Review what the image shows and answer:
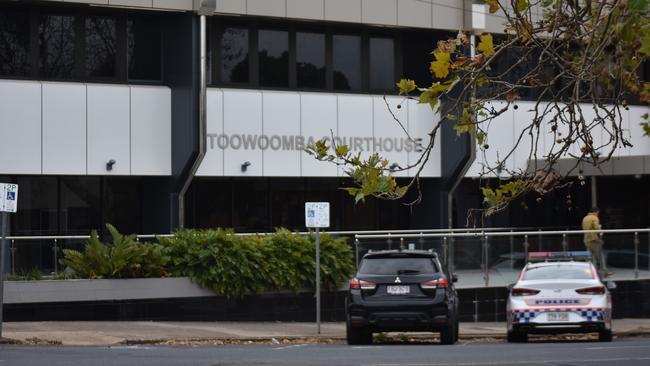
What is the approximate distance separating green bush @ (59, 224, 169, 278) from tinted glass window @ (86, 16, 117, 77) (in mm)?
6429

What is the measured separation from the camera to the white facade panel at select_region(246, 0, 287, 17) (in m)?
31.8

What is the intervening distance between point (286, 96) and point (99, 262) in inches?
358

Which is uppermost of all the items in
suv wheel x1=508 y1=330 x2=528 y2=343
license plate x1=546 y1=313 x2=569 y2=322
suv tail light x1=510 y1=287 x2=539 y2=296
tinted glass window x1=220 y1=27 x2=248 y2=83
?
tinted glass window x1=220 y1=27 x2=248 y2=83

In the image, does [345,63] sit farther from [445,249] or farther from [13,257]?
[13,257]

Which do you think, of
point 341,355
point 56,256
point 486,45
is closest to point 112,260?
point 56,256

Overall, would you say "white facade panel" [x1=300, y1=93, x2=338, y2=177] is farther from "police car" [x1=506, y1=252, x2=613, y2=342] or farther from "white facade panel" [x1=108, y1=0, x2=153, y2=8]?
"police car" [x1=506, y1=252, x2=613, y2=342]

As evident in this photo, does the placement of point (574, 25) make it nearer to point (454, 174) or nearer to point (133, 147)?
point (133, 147)

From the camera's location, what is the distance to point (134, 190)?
106 feet

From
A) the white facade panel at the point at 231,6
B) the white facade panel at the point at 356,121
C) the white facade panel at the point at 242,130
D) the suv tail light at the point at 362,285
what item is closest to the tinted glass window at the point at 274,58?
the white facade panel at the point at 242,130

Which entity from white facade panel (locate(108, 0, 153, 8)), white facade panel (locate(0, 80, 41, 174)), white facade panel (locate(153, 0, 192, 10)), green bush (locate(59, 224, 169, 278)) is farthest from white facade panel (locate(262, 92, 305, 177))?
green bush (locate(59, 224, 169, 278))

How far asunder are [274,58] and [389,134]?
3927mm

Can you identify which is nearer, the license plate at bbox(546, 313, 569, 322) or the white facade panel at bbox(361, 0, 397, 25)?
the license plate at bbox(546, 313, 569, 322)

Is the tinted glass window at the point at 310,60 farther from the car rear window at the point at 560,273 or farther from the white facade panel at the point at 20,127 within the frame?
the car rear window at the point at 560,273

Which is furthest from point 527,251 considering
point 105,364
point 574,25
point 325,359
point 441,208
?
point 574,25
